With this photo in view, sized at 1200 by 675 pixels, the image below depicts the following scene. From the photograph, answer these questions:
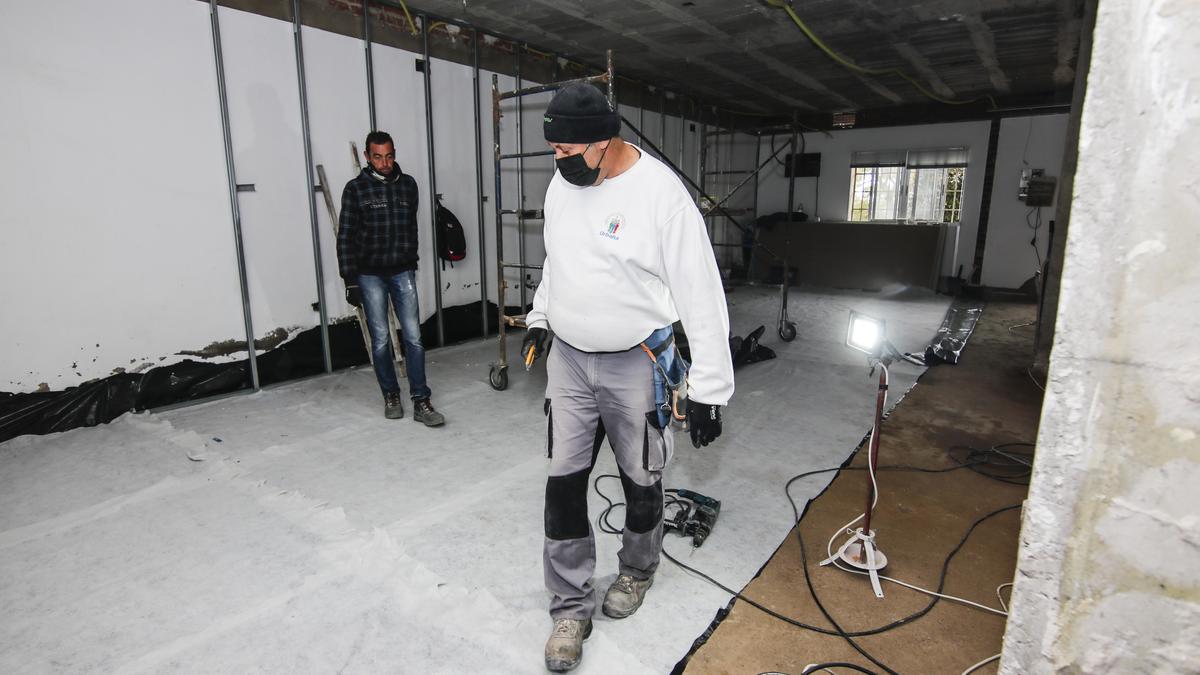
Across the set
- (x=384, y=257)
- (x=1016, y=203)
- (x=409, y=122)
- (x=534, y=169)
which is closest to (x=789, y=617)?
(x=384, y=257)

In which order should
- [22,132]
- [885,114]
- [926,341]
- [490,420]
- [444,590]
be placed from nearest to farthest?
[444,590] → [22,132] → [490,420] → [926,341] → [885,114]

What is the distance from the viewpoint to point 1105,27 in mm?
867

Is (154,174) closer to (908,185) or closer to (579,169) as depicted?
(579,169)

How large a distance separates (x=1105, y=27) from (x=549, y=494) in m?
1.47

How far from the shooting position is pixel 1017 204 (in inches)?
326

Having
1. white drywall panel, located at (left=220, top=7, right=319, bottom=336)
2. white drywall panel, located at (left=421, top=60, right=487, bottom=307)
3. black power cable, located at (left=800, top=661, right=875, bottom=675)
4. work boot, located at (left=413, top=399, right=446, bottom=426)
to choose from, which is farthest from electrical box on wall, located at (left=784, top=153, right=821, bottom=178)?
black power cable, located at (left=800, top=661, right=875, bottom=675)

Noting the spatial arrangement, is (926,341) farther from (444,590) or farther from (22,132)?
(22,132)

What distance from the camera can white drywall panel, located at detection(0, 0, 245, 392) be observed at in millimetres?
3074

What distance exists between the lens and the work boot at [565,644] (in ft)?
5.44

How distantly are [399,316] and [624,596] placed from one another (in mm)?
2207

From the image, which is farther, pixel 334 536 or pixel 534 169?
pixel 534 169

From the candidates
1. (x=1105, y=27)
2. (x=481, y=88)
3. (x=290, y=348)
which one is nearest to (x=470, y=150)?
→ (x=481, y=88)

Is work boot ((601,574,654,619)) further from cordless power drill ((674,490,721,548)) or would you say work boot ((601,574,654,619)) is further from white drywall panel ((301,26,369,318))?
white drywall panel ((301,26,369,318))

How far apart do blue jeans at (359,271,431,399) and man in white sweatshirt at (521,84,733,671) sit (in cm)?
188
